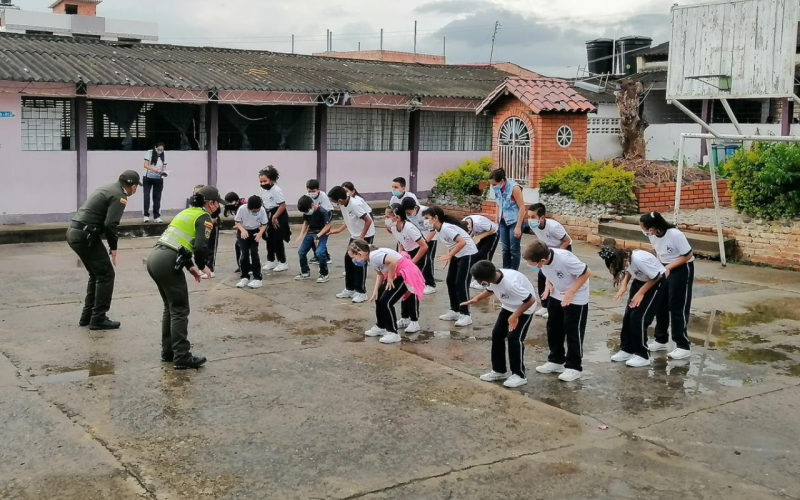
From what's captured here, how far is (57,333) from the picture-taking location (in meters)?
9.00

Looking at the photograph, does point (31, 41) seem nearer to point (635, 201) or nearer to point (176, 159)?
point (176, 159)

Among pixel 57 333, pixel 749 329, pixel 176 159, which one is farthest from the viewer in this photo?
pixel 176 159

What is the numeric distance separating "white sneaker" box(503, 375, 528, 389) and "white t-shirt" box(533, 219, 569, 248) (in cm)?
235

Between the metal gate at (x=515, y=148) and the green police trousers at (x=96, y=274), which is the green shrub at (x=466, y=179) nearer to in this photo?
the metal gate at (x=515, y=148)

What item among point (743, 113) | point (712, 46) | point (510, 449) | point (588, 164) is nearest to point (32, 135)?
point (588, 164)

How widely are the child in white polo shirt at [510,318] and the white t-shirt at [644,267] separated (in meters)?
1.09

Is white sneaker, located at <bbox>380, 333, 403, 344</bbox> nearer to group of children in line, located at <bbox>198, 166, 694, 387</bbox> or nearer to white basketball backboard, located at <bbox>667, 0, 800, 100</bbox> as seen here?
group of children in line, located at <bbox>198, 166, 694, 387</bbox>

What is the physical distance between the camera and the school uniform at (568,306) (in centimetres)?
747

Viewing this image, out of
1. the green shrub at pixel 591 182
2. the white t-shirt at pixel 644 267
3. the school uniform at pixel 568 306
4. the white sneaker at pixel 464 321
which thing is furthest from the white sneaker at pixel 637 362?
the green shrub at pixel 591 182

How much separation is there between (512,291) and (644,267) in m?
1.38

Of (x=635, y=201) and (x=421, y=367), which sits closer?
(x=421, y=367)

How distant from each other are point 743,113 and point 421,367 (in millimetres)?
17341

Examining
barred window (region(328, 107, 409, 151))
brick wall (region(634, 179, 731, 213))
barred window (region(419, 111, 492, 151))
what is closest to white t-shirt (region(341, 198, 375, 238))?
brick wall (region(634, 179, 731, 213))

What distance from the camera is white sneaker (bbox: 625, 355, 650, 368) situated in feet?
26.5
